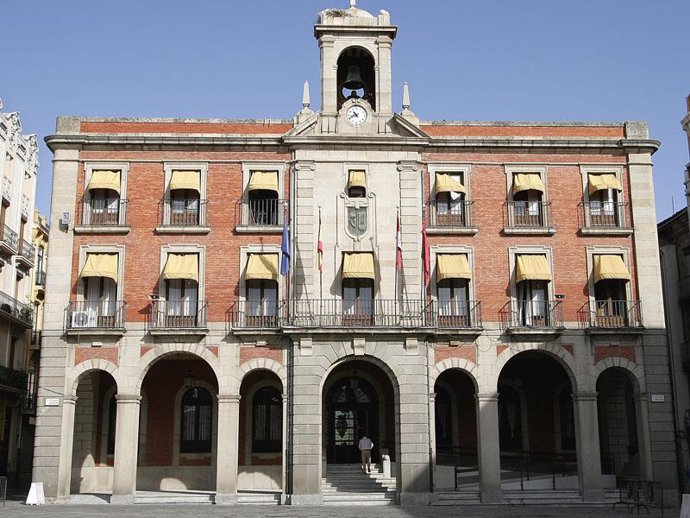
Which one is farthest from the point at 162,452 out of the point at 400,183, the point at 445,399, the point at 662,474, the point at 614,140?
the point at 614,140

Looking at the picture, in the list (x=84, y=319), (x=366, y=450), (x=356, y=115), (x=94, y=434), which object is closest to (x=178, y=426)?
(x=94, y=434)

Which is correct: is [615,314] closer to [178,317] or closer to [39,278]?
[178,317]

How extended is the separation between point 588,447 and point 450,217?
10.1 metres

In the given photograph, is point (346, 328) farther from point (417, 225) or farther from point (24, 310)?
point (24, 310)

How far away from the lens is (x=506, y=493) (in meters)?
32.3

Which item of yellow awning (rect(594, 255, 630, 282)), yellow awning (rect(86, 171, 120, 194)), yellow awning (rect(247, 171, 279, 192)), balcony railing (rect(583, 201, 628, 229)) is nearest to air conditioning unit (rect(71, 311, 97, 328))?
yellow awning (rect(86, 171, 120, 194))

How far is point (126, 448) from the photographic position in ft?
103

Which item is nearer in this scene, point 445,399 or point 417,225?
point 417,225

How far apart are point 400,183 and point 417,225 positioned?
179cm

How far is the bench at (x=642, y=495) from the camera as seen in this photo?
2838 centimetres

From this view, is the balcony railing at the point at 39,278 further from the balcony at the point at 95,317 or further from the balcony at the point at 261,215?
the balcony at the point at 261,215

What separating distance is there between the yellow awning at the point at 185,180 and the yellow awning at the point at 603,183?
605 inches

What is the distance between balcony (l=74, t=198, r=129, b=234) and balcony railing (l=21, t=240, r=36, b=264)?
13.7 m

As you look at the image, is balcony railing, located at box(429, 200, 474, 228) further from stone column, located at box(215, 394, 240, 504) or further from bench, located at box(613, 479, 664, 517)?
bench, located at box(613, 479, 664, 517)
